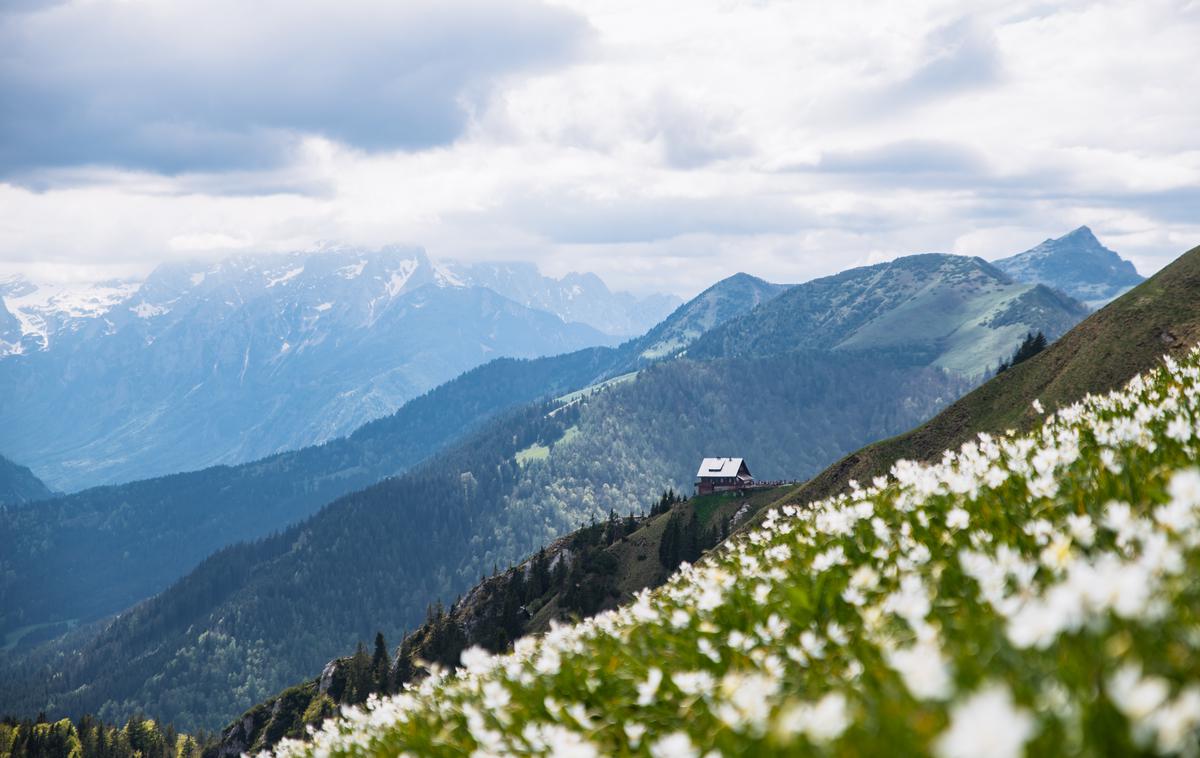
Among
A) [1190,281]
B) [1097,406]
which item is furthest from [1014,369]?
[1097,406]

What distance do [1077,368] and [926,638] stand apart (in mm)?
95730

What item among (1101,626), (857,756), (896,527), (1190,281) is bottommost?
(1190,281)

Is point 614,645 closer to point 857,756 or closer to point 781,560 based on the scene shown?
point 781,560

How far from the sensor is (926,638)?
16.9ft

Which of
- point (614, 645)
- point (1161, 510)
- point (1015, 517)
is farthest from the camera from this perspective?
point (614, 645)

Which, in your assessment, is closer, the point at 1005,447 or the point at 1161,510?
the point at 1161,510

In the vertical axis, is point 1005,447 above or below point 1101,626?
below

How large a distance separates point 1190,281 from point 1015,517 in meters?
103

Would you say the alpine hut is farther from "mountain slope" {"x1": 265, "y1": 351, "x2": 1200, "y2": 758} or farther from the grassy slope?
"mountain slope" {"x1": 265, "y1": 351, "x2": 1200, "y2": 758}

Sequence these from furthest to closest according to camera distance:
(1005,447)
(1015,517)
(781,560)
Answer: (1005,447) < (781,560) < (1015,517)

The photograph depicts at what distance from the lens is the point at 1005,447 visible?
472 inches

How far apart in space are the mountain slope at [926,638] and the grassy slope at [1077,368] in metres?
64.3

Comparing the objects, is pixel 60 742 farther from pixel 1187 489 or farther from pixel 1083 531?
pixel 1187 489

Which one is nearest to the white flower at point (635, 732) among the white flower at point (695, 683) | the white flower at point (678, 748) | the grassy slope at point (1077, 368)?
the white flower at point (695, 683)
